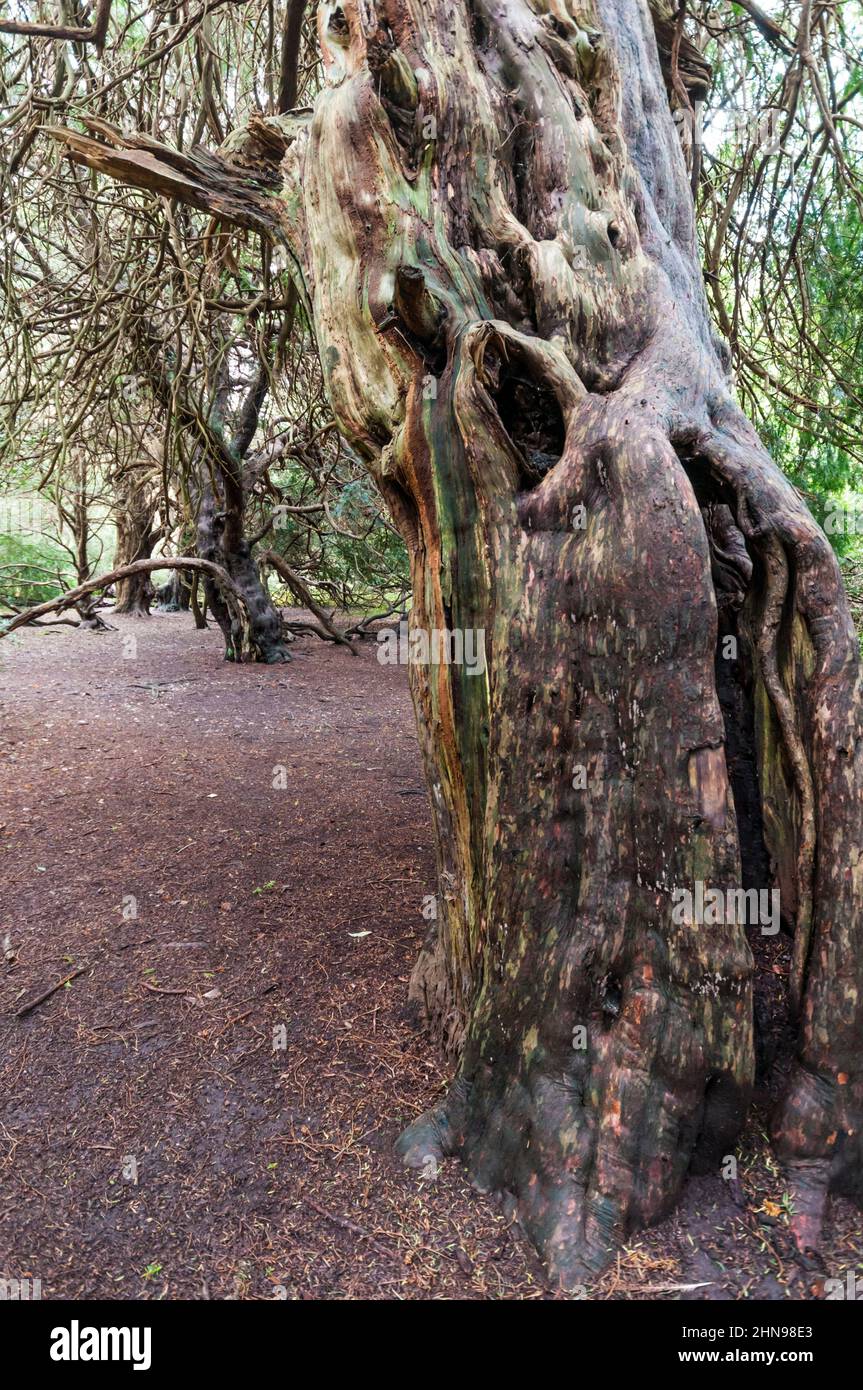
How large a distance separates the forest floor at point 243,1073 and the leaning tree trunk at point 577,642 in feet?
0.37

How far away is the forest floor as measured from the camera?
1.80m

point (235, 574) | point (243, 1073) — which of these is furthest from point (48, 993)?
point (235, 574)

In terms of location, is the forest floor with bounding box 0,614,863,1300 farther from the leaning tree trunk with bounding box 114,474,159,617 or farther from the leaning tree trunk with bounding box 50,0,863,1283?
the leaning tree trunk with bounding box 114,474,159,617

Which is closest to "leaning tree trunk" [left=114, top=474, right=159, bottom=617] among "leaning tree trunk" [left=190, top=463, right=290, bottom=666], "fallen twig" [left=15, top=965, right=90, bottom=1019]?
"leaning tree trunk" [left=190, top=463, right=290, bottom=666]

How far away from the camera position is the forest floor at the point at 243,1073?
5.90 ft

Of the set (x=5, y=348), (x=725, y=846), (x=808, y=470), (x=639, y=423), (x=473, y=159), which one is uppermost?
(x=5, y=348)

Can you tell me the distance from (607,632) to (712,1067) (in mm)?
1030

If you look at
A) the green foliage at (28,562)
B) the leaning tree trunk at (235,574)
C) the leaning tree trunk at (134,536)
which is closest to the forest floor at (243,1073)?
the leaning tree trunk at (235,574)

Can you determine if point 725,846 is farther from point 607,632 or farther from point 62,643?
point 62,643

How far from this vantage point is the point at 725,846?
1879 mm

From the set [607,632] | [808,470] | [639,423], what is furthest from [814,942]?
[808,470]

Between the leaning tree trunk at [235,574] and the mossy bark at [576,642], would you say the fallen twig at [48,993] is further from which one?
the leaning tree trunk at [235,574]

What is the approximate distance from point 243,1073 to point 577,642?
5.31ft

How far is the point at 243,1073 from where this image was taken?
243 cm
